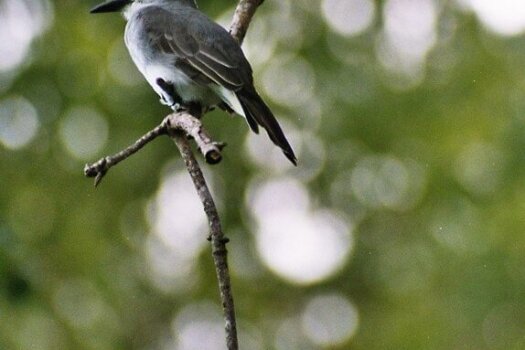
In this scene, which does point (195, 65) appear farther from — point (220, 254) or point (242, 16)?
point (220, 254)

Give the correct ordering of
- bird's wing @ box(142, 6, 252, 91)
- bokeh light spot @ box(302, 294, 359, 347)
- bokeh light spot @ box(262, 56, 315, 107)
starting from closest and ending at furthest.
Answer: bird's wing @ box(142, 6, 252, 91)
bokeh light spot @ box(302, 294, 359, 347)
bokeh light spot @ box(262, 56, 315, 107)

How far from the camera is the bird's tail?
4.90 meters

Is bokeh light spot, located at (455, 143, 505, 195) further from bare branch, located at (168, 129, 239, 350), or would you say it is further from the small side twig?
bare branch, located at (168, 129, 239, 350)

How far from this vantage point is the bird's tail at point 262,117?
16.1 feet

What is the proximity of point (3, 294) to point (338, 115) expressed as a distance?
21.6 ft

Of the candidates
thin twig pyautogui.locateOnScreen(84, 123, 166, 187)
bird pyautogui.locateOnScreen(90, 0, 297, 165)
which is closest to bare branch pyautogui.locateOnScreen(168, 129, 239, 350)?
thin twig pyautogui.locateOnScreen(84, 123, 166, 187)

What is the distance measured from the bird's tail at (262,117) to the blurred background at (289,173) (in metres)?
4.32

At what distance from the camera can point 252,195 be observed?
12141mm

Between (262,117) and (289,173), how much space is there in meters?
7.23

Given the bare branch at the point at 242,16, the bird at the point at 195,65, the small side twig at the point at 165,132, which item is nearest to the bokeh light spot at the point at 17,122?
the bird at the point at 195,65

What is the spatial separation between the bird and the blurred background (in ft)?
11.9

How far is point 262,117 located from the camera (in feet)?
16.9

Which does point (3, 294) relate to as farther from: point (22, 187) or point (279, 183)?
point (279, 183)

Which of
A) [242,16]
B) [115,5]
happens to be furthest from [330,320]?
[242,16]
